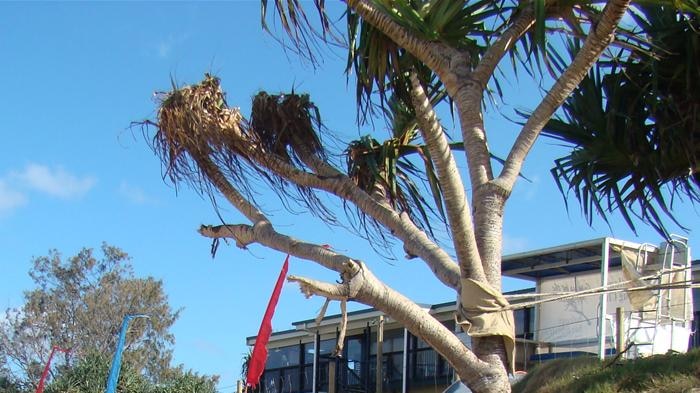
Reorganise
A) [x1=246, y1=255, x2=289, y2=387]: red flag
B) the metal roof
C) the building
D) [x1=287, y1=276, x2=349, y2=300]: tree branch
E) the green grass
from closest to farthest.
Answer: [x1=287, y1=276, x2=349, y2=300]: tree branch, the green grass, [x1=246, y1=255, x2=289, y2=387]: red flag, the building, the metal roof

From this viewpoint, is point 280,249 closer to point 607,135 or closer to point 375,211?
point 375,211

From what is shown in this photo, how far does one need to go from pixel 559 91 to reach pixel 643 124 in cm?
190

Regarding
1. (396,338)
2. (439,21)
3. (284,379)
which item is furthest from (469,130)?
(284,379)

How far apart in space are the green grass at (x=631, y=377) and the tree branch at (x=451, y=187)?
207cm

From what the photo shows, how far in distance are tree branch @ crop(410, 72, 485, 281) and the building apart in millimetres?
400

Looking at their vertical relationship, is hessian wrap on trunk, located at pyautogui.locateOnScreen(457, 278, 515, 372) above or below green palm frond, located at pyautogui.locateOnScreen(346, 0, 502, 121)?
below

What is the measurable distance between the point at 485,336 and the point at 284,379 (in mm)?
21956

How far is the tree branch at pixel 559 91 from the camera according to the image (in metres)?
6.77

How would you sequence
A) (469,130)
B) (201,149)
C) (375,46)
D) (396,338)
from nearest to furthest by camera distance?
(469,130), (375,46), (201,149), (396,338)

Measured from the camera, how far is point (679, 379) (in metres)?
7.59

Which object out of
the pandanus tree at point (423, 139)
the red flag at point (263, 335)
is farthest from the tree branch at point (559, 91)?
the red flag at point (263, 335)

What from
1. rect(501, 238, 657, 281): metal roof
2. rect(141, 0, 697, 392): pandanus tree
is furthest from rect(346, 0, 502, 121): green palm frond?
rect(501, 238, 657, 281): metal roof

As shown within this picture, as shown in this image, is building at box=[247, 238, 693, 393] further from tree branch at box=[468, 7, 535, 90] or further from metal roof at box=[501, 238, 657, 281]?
tree branch at box=[468, 7, 535, 90]

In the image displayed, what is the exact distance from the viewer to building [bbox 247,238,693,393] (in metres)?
11.5
